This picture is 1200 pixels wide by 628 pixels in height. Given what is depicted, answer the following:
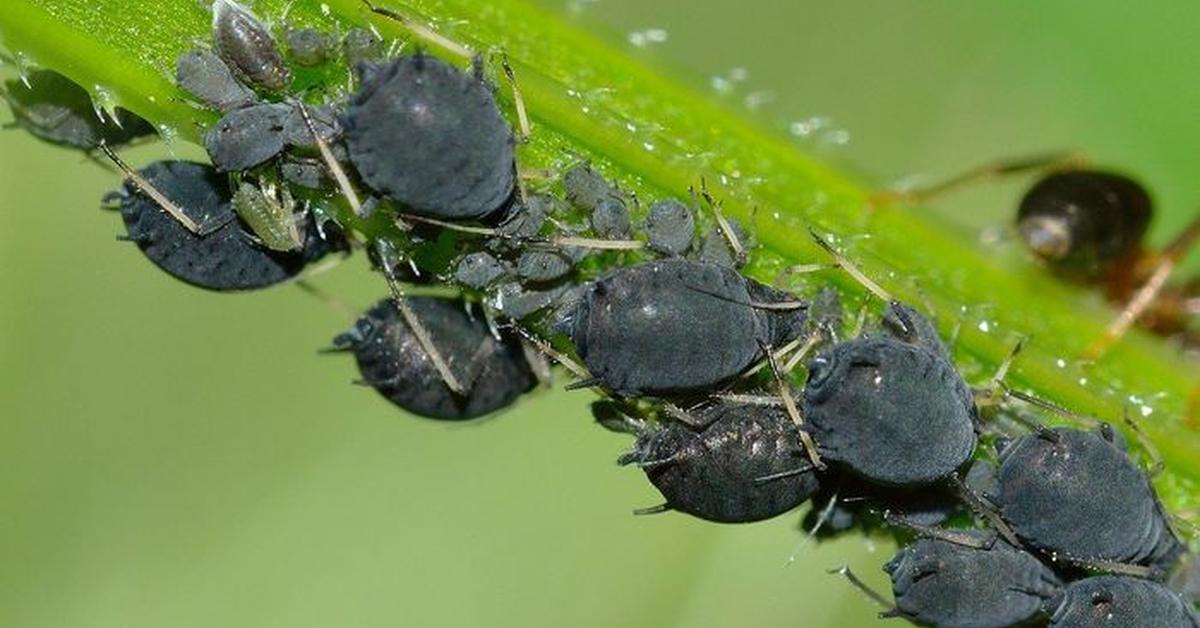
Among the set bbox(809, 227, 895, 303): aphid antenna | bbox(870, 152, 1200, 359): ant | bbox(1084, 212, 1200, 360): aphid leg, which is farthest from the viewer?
bbox(870, 152, 1200, 359): ant

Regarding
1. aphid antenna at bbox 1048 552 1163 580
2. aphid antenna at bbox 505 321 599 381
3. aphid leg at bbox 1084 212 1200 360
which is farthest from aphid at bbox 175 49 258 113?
aphid leg at bbox 1084 212 1200 360

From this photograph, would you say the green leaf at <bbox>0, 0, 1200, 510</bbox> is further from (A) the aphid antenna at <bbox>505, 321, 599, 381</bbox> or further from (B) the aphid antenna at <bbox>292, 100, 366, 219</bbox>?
Result: (A) the aphid antenna at <bbox>505, 321, 599, 381</bbox>

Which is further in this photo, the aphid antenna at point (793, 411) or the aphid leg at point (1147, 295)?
the aphid leg at point (1147, 295)

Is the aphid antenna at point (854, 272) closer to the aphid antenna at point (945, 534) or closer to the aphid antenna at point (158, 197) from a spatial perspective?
the aphid antenna at point (945, 534)

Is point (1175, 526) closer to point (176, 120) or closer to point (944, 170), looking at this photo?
point (176, 120)

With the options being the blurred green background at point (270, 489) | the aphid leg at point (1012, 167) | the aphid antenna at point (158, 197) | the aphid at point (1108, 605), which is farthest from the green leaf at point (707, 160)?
the blurred green background at point (270, 489)

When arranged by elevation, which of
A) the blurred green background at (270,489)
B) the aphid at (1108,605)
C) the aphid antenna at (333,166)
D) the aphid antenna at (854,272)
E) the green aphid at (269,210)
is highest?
the aphid antenna at (333,166)

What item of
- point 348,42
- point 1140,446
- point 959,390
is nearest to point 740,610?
point 1140,446

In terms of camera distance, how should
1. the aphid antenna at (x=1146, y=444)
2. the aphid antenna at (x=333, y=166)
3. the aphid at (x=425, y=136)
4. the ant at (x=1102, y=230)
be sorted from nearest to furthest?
the aphid at (x=425, y=136), the aphid antenna at (x=333, y=166), the aphid antenna at (x=1146, y=444), the ant at (x=1102, y=230)
